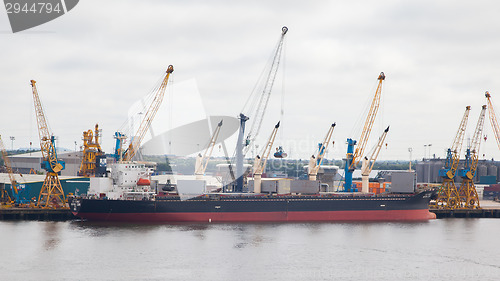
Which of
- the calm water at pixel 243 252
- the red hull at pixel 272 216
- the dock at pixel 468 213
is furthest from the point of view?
the dock at pixel 468 213

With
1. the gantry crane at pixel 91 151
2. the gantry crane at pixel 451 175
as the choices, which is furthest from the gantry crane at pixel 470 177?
the gantry crane at pixel 91 151

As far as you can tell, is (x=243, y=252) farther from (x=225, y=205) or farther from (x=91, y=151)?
(x=91, y=151)

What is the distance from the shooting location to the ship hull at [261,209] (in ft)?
194

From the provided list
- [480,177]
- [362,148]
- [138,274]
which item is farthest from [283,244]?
[480,177]

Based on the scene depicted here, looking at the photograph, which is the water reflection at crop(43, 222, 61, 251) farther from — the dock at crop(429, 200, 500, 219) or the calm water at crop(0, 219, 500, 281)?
the dock at crop(429, 200, 500, 219)

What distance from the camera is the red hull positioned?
5912 cm

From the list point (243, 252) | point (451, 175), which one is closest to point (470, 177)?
point (451, 175)

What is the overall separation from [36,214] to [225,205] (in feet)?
66.5

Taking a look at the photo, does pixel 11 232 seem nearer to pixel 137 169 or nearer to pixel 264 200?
pixel 137 169

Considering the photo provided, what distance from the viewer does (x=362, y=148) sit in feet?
247

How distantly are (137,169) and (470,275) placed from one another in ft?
121

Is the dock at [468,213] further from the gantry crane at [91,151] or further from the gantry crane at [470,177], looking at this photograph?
the gantry crane at [91,151]

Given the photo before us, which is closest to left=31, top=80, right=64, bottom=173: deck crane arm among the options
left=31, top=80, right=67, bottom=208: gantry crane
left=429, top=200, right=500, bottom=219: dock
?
left=31, top=80, right=67, bottom=208: gantry crane

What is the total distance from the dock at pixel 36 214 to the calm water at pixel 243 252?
4.07 metres
